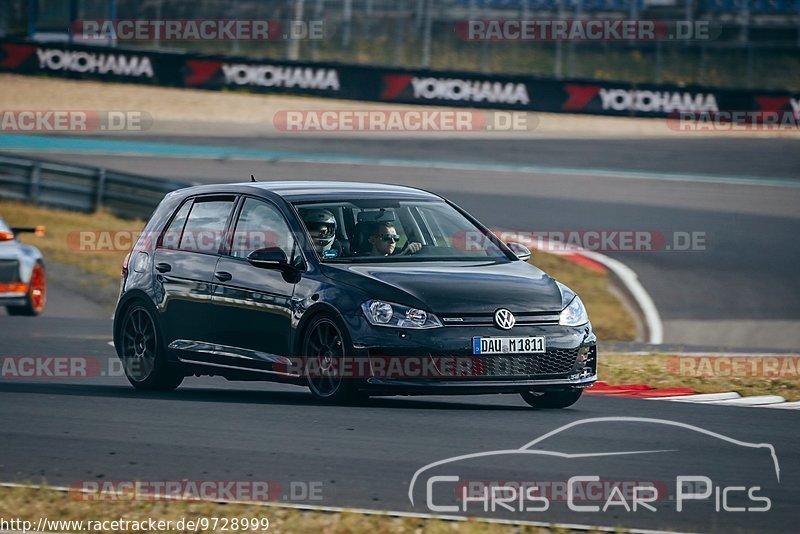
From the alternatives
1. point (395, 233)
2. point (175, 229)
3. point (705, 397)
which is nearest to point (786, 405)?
point (705, 397)

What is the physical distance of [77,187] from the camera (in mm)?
25125

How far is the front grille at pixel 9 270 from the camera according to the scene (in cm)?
1582

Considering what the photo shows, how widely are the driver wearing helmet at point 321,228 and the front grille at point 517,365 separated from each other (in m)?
1.27

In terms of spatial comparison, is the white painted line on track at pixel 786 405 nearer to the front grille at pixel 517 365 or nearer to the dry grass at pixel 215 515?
the front grille at pixel 517 365

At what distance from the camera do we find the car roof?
9.77 metres

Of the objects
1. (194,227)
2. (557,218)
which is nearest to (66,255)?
(557,218)

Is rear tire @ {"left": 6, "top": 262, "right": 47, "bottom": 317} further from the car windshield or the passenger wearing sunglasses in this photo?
the passenger wearing sunglasses

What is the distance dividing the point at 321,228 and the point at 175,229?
5.14 feet

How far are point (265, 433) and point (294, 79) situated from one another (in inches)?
1151

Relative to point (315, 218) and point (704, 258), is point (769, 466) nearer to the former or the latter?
point (315, 218)

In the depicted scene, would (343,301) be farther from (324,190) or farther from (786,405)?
(786,405)

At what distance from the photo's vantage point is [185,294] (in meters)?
10.1

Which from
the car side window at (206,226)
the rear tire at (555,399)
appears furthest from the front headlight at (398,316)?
the car side window at (206,226)

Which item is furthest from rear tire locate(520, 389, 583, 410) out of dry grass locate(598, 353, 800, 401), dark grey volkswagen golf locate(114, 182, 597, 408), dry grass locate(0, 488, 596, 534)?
dry grass locate(0, 488, 596, 534)
